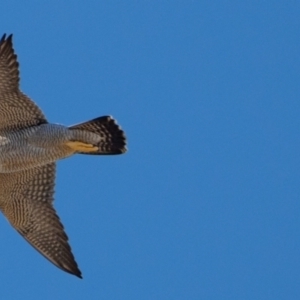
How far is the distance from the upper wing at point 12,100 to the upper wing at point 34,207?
1.22m

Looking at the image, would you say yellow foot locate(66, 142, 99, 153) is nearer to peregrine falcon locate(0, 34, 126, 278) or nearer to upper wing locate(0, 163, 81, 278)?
peregrine falcon locate(0, 34, 126, 278)

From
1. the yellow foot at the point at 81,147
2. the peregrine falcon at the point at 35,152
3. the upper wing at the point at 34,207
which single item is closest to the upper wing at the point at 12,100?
the peregrine falcon at the point at 35,152

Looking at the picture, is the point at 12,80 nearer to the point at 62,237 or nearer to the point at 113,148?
the point at 113,148

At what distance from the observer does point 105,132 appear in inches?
606

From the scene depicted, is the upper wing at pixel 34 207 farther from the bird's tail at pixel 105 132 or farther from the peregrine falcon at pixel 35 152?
the bird's tail at pixel 105 132

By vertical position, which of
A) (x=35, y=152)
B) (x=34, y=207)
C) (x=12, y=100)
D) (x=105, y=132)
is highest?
A: (x=105, y=132)

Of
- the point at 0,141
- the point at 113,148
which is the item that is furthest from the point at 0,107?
the point at 113,148

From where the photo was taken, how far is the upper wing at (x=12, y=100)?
47.6 feet

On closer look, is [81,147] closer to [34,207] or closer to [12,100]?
[12,100]

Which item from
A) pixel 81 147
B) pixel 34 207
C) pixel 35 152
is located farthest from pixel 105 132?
pixel 34 207

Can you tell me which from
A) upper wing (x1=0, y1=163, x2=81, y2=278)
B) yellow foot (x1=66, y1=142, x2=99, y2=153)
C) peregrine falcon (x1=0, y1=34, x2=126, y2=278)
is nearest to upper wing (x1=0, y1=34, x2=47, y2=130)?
peregrine falcon (x1=0, y1=34, x2=126, y2=278)

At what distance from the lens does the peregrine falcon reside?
1500cm

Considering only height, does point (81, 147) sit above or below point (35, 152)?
above

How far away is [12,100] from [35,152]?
85 centimetres
